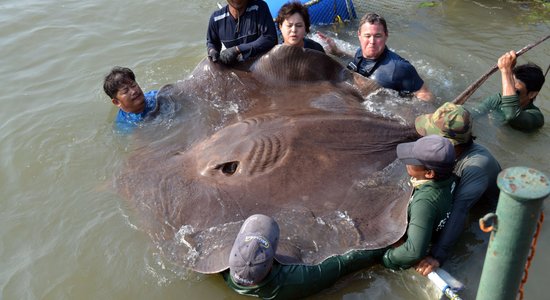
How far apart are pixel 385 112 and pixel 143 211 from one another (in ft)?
8.08

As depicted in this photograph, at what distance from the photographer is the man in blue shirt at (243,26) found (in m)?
5.43

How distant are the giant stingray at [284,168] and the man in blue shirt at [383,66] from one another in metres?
0.50

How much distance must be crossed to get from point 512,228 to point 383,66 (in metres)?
3.50

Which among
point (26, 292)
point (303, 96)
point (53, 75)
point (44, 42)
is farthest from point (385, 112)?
point (44, 42)

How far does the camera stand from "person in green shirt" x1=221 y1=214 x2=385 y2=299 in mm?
2939

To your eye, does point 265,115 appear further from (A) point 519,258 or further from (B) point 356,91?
(A) point 519,258

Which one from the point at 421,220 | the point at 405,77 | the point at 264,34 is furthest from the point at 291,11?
the point at 421,220

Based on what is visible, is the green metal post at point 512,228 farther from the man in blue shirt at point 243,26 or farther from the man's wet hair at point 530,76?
the man in blue shirt at point 243,26

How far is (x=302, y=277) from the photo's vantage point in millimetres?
3189

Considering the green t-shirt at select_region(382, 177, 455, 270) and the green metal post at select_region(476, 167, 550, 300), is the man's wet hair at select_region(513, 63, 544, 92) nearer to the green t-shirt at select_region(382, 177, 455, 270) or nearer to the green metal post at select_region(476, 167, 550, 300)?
the green t-shirt at select_region(382, 177, 455, 270)

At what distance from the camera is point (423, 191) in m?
3.40

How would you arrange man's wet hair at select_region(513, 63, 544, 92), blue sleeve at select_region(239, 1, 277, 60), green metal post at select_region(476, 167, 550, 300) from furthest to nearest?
1. blue sleeve at select_region(239, 1, 277, 60)
2. man's wet hair at select_region(513, 63, 544, 92)
3. green metal post at select_region(476, 167, 550, 300)

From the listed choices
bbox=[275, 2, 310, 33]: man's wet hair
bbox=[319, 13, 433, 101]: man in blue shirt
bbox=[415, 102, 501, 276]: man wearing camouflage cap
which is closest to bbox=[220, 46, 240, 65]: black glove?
bbox=[275, 2, 310, 33]: man's wet hair

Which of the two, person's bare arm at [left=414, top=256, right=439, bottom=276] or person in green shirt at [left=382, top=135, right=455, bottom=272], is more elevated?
person in green shirt at [left=382, top=135, right=455, bottom=272]
